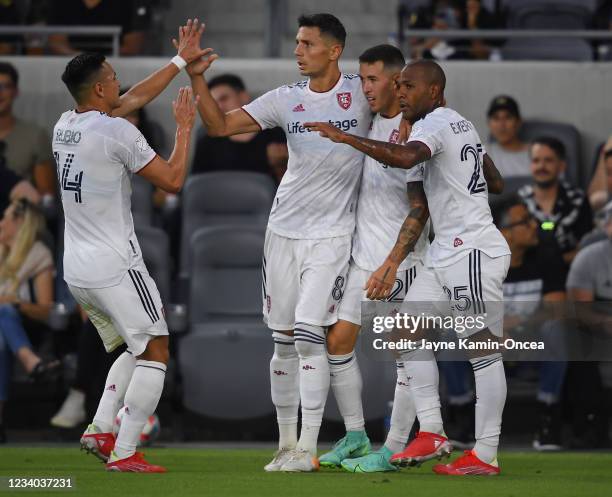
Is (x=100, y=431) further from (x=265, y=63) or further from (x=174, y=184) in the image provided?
(x=265, y=63)

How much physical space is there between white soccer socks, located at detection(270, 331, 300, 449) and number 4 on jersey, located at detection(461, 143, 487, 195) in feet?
4.96

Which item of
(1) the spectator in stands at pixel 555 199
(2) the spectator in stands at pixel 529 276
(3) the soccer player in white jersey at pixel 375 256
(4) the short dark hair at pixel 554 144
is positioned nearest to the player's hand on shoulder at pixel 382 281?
(3) the soccer player in white jersey at pixel 375 256

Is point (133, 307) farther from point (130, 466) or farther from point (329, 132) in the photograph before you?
point (329, 132)

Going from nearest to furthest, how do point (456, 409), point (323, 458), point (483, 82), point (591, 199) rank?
1. point (323, 458)
2. point (456, 409)
3. point (591, 199)
4. point (483, 82)

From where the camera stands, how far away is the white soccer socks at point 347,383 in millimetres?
8797

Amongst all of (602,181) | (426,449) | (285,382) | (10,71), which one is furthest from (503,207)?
(10,71)

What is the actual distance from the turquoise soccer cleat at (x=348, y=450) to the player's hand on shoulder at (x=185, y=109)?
83.7 inches

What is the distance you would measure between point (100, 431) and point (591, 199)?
587 cm

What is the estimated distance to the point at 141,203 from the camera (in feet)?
42.8

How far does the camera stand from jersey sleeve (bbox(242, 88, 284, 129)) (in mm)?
8938

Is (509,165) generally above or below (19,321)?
above

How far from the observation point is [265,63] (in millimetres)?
13961

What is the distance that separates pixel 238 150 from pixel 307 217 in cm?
445

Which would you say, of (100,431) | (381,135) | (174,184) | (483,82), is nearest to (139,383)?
(100,431)
